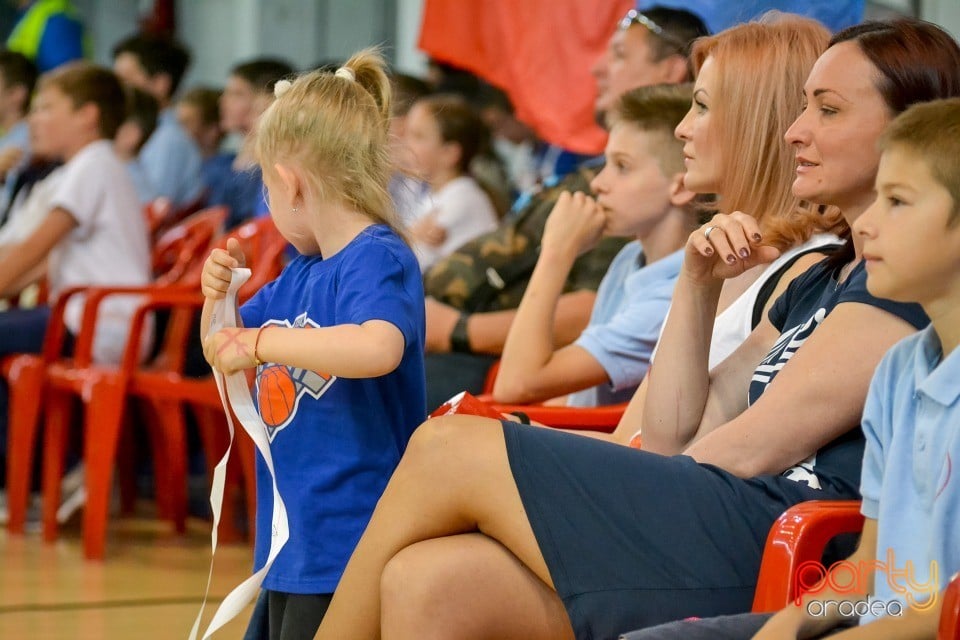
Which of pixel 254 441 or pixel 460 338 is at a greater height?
pixel 254 441

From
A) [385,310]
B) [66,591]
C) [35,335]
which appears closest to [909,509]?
[385,310]

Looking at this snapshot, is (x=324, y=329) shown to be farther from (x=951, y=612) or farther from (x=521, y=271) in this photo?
(x=521, y=271)

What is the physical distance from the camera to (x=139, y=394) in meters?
3.95

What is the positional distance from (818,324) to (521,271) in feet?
4.99

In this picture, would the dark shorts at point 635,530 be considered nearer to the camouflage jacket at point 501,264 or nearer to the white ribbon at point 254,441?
the white ribbon at point 254,441

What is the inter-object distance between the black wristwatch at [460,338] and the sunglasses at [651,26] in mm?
774

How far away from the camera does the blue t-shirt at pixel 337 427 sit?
1.92 m

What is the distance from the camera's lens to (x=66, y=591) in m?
3.28

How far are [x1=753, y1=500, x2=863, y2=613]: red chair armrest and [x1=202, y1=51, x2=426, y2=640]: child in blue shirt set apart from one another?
54 centimetres

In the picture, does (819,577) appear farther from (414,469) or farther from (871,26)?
(871,26)

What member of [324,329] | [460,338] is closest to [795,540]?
[324,329]

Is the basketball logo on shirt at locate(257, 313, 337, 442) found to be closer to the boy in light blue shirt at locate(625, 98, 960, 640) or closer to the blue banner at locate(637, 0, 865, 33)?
the boy in light blue shirt at locate(625, 98, 960, 640)

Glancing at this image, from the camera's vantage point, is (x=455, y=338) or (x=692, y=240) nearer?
(x=692, y=240)

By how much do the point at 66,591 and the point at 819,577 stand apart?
7.19ft
